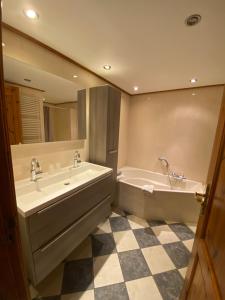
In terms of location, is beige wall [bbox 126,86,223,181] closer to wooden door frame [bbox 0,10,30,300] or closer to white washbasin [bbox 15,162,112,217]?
white washbasin [bbox 15,162,112,217]

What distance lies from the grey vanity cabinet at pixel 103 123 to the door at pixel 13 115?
3.01 ft

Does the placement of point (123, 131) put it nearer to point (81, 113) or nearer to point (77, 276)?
point (81, 113)

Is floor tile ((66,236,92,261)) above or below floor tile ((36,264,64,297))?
above

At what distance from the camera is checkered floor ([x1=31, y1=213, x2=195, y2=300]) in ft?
3.82

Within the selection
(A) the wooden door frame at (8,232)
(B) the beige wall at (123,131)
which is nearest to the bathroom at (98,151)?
(A) the wooden door frame at (8,232)

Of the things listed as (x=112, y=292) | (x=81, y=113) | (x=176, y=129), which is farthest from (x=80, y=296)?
(x=176, y=129)

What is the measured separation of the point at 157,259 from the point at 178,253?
0.92 ft

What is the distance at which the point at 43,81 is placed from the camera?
4.54ft

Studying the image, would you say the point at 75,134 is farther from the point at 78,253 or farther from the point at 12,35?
the point at 78,253

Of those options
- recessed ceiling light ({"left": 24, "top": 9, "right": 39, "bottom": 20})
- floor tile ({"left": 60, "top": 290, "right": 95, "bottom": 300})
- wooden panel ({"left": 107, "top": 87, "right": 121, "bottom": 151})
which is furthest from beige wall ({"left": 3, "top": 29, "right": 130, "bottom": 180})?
floor tile ({"left": 60, "top": 290, "right": 95, "bottom": 300})

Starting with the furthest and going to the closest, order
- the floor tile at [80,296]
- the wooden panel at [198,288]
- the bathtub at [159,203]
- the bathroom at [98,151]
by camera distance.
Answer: the bathtub at [159,203] < the floor tile at [80,296] < the bathroom at [98,151] < the wooden panel at [198,288]

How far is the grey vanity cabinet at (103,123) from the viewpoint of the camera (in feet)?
5.92

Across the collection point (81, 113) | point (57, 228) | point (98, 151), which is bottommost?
point (57, 228)

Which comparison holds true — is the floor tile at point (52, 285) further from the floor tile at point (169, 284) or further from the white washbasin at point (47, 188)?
the floor tile at point (169, 284)
